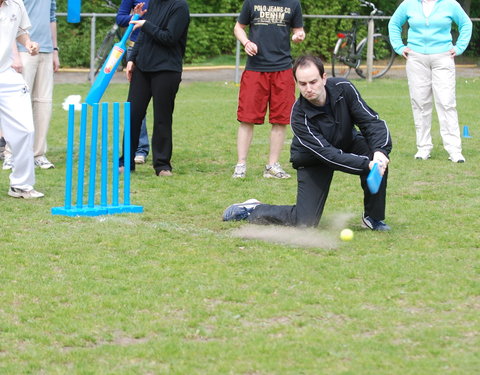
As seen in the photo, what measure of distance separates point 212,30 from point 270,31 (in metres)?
17.0

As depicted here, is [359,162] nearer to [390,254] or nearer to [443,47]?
[390,254]

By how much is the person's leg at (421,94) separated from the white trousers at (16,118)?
4535 mm

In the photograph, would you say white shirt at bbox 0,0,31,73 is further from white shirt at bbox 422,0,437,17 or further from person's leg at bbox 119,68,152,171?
white shirt at bbox 422,0,437,17

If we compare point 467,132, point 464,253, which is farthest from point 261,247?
point 467,132

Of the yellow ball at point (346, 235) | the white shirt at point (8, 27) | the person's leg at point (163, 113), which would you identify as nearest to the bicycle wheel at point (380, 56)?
the person's leg at point (163, 113)

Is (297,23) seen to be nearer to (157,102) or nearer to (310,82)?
(157,102)

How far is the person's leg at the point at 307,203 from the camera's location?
24.6 ft

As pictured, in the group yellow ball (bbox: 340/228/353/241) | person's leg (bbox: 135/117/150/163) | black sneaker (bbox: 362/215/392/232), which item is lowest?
person's leg (bbox: 135/117/150/163)

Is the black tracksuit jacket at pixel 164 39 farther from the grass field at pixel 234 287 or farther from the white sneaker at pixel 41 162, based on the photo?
the white sneaker at pixel 41 162

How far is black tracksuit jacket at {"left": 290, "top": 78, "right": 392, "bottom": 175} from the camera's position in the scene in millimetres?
7223

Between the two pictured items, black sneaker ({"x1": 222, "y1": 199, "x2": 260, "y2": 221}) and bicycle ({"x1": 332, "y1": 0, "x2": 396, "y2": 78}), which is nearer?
black sneaker ({"x1": 222, "y1": 199, "x2": 260, "y2": 221})

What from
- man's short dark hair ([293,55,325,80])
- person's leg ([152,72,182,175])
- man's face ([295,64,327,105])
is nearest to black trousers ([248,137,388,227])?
man's face ([295,64,327,105])

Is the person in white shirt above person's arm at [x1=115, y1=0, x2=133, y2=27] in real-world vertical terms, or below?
below

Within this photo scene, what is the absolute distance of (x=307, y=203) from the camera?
7.51 m
